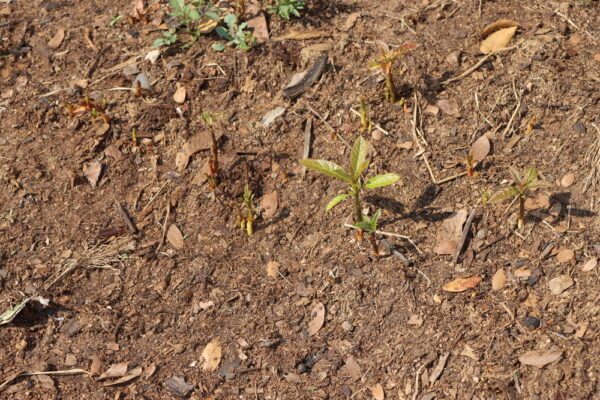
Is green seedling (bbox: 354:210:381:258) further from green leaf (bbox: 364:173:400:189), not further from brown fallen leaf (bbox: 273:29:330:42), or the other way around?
brown fallen leaf (bbox: 273:29:330:42)

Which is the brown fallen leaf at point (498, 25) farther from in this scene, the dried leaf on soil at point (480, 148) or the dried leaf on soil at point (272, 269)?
the dried leaf on soil at point (272, 269)

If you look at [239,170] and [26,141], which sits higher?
[26,141]

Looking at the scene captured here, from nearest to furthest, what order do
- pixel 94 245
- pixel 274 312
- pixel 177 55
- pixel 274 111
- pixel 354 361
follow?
pixel 354 361, pixel 274 312, pixel 94 245, pixel 274 111, pixel 177 55

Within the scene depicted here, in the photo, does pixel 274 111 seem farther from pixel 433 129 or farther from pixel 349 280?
pixel 349 280

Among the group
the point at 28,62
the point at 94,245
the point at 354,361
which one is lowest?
the point at 354,361

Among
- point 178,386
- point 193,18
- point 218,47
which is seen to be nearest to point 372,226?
point 178,386

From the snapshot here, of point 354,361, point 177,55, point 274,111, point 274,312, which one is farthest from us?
point 177,55

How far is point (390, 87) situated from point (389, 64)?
14 centimetres

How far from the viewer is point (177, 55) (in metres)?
3.73

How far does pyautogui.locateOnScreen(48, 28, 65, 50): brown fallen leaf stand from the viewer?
3.89 metres

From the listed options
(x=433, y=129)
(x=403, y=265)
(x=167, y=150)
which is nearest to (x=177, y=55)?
(x=167, y=150)

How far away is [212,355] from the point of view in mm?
2863

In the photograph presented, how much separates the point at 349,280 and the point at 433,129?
2.96 feet

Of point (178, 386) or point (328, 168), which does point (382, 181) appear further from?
point (178, 386)
